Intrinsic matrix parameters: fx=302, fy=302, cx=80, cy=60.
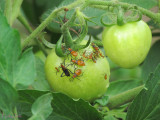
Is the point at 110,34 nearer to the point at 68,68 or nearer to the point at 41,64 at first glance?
the point at 68,68

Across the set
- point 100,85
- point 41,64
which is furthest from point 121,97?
point 41,64

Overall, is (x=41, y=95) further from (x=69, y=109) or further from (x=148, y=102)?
(x=148, y=102)

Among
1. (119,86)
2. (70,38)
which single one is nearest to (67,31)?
(70,38)

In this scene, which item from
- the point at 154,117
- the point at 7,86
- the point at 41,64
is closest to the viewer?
the point at 7,86

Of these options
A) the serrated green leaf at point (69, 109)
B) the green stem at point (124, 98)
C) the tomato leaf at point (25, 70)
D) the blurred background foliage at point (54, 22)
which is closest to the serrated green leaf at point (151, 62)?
the blurred background foliage at point (54, 22)

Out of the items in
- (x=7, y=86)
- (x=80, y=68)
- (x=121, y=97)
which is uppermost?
(x=7, y=86)

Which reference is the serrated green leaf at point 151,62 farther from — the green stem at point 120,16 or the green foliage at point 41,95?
the green stem at point 120,16

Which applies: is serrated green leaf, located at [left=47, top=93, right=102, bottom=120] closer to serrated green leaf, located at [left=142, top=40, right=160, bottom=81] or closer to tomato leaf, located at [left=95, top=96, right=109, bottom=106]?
tomato leaf, located at [left=95, top=96, right=109, bottom=106]
